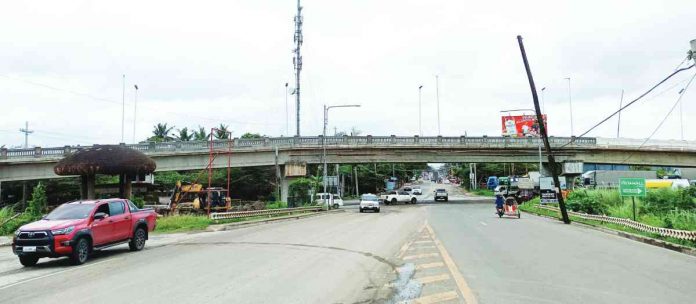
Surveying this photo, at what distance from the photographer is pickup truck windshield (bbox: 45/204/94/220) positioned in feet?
44.8

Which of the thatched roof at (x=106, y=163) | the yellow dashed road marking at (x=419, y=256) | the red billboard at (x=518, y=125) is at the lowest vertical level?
the yellow dashed road marking at (x=419, y=256)

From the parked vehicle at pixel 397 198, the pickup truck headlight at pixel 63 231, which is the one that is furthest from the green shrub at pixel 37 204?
the parked vehicle at pixel 397 198

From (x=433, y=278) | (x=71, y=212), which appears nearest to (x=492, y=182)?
(x=71, y=212)

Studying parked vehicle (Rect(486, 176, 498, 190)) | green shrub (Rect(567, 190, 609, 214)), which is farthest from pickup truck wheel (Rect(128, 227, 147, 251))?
parked vehicle (Rect(486, 176, 498, 190))

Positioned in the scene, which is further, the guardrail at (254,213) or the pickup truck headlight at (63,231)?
the guardrail at (254,213)

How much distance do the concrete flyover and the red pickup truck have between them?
35.2 metres

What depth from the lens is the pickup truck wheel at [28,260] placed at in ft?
41.8

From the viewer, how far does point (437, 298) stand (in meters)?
7.60

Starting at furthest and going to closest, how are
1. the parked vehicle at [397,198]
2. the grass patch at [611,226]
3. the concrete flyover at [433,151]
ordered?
1. the parked vehicle at [397,198]
2. the concrete flyover at [433,151]
3. the grass patch at [611,226]

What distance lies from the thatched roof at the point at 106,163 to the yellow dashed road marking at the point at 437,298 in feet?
88.1

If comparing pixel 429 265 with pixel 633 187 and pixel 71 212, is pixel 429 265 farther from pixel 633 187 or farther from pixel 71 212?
pixel 633 187

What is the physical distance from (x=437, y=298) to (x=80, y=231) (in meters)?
9.75

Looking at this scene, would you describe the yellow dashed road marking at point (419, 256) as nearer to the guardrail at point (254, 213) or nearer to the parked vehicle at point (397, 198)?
the guardrail at point (254, 213)

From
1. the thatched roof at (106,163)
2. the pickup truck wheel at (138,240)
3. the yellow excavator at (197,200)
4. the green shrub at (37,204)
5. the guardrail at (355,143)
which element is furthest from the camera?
the guardrail at (355,143)
